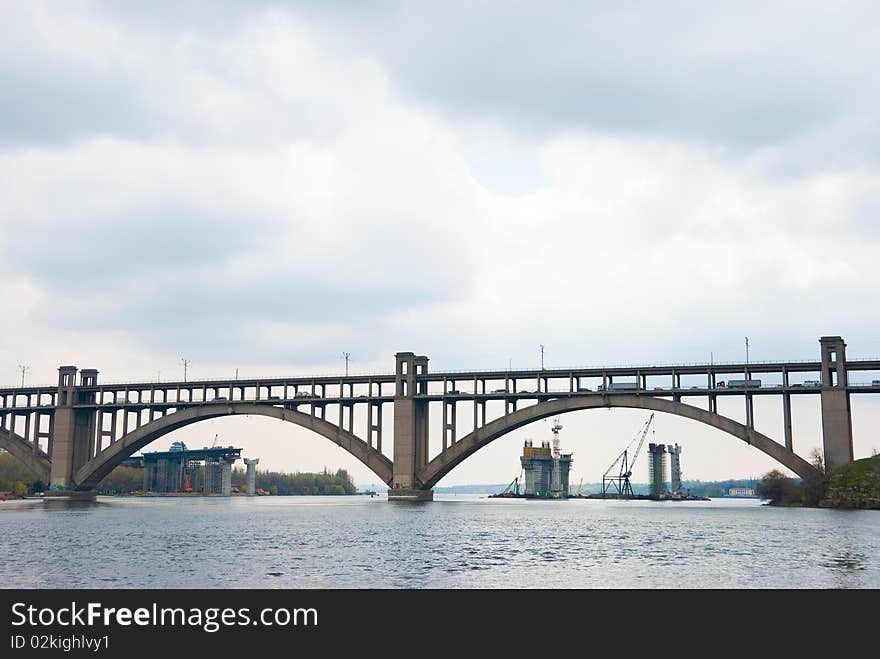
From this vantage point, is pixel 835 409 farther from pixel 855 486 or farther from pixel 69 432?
pixel 69 432

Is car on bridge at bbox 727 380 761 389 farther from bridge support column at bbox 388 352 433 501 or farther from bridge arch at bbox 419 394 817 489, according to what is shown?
bridge support column at bbox 388 352 433 501

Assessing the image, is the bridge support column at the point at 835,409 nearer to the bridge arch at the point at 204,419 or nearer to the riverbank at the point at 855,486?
the riverbank at the point at 855,486

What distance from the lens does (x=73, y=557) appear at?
4862cm

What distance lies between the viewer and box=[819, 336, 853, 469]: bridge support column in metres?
112

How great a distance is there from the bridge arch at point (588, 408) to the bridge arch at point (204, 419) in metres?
8.65

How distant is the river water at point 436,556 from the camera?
38.5 m

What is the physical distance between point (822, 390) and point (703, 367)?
15.5m

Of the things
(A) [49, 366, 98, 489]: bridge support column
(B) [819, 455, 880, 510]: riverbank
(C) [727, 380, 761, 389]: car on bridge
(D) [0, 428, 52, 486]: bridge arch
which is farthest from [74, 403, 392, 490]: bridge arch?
(B) [819, 455, 880, 510]: riverbank

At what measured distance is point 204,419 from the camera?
487 ft

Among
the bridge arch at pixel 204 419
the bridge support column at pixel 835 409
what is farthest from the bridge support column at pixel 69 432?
the bridge support column at pixel 835 409

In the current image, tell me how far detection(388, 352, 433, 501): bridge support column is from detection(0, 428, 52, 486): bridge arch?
64604mm
